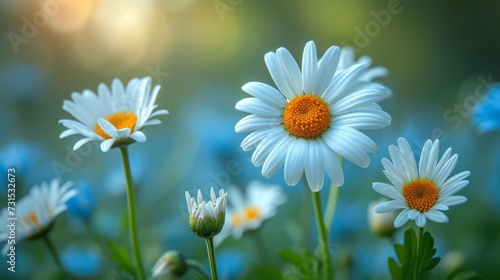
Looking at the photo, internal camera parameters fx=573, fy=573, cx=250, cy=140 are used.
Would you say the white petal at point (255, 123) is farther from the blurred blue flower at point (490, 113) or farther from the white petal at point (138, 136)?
the blurred blue flower at point (490, 113)

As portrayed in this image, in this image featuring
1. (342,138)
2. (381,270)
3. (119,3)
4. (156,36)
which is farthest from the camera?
(156,36)

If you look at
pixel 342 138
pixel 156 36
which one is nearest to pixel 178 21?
pixel 156 36

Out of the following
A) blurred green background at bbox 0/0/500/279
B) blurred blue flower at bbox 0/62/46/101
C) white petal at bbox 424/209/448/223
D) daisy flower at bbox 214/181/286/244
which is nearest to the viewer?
white petal at bbox 424/209/448/223

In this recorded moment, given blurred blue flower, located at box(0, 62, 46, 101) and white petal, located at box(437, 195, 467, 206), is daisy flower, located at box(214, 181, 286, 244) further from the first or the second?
blurred blue flower, located at box(0, 62, 46, 101)

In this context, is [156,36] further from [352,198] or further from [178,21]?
[352,198]

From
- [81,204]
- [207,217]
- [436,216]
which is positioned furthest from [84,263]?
[436,216]

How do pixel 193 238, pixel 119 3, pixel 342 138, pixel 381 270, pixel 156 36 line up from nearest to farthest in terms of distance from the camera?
pixel 342 138, pixel 381 270, pixel 193 238, pixel 119 3, pixel 156 36

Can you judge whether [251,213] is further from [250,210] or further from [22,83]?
[22,83]

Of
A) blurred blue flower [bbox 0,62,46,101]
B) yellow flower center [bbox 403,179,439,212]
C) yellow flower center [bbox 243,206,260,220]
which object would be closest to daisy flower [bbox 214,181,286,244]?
yellow flower center [bbox 243,206,260,220]
